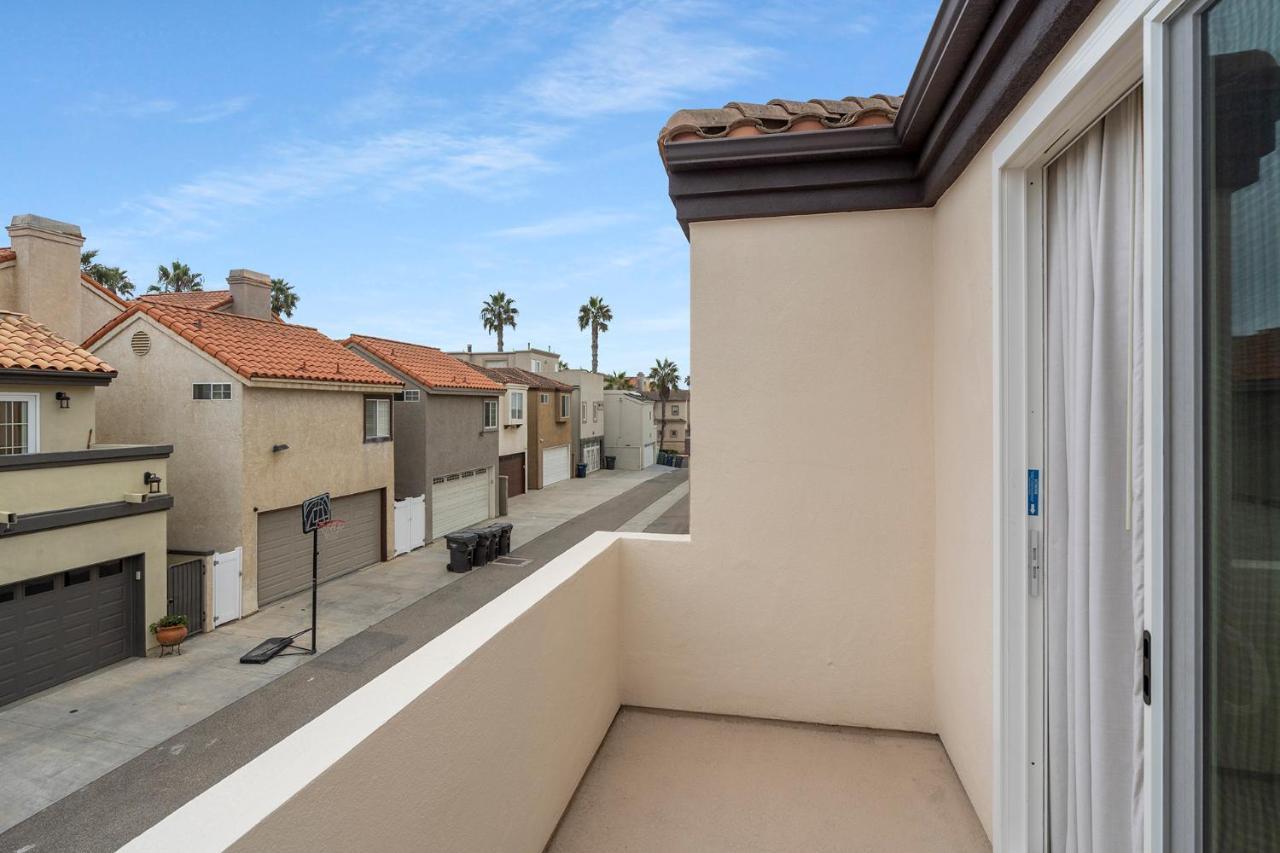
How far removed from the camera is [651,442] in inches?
1448

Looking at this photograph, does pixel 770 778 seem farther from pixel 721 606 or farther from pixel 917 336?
pixel 917 336

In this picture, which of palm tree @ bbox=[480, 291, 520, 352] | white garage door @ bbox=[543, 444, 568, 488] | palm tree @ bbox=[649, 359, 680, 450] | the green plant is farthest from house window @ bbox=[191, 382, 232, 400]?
palm tree @ bbox=[649, 359, 680, 450]

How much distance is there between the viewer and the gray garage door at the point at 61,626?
7.79 meters

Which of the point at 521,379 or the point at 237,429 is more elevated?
the point at 521,379

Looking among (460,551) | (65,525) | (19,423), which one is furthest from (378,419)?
(65,525)

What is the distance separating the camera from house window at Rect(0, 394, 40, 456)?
837cm

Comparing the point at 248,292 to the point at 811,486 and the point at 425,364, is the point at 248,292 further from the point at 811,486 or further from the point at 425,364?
the point at 811,486

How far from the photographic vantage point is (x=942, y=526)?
2770 mm

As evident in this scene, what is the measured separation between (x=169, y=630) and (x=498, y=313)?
39915mm

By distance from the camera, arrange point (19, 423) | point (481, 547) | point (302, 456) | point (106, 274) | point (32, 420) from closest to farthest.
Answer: point (19, 423), point (32, 420), point (302, 456), point (481, 547), point (106, 274)

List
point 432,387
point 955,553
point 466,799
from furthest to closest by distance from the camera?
point 432,387 < point 955,553 < point 466,799

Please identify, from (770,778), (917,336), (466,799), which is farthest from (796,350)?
(466,799)

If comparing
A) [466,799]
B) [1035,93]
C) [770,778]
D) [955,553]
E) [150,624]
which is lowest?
[150,624]

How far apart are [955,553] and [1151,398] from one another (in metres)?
1.58
